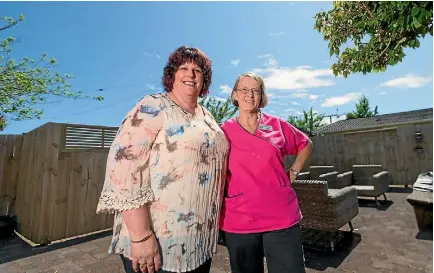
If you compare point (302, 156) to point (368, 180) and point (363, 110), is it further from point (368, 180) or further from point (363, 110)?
point (363, 110)

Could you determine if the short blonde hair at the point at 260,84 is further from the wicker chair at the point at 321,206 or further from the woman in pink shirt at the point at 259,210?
the wicker chair at the point at 321,206

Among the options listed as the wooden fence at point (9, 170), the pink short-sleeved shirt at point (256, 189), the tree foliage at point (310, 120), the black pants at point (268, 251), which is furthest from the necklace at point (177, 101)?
the tree foliage at point (310, 120)

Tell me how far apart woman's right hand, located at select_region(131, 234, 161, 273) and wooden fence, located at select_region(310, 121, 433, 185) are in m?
9.48

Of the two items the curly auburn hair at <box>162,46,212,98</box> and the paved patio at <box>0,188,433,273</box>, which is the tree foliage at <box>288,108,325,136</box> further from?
the curly auburn hair at <box>162,46,212,98</box>

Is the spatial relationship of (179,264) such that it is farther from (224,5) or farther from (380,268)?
(224,5)

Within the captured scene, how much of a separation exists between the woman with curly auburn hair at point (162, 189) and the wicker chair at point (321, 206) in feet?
7.18

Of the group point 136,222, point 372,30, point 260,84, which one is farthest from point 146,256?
point 372,30

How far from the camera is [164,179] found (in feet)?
3.04

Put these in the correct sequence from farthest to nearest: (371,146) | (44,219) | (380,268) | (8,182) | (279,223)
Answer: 1. (371,146)
2. (8,182)
3. (44,219)
4. (380,268)
5. (279,223)

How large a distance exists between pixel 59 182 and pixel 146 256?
3474 millimetres

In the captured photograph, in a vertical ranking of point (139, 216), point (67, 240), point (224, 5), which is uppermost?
point (224, 5)

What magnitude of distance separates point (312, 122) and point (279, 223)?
100 ft

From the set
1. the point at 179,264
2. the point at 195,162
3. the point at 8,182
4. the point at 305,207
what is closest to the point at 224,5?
the point at 305,207

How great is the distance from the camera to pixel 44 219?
349cm
